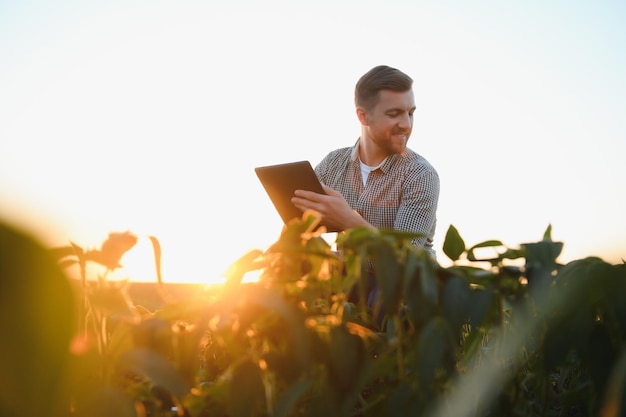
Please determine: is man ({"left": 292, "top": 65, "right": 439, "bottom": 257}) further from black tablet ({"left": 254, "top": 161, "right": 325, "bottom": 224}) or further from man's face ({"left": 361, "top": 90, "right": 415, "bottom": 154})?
black tablet ({"left": 254, "top": 161, "right": 325, "bottom": 224})

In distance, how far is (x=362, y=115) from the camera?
4.91 meters

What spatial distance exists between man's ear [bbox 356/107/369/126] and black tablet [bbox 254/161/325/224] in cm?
155

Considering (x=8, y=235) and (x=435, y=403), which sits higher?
(x=8, y=235)

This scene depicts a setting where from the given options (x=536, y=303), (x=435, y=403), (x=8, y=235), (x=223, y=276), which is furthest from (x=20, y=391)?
(x=536, y=303)

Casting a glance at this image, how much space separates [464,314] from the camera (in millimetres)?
607

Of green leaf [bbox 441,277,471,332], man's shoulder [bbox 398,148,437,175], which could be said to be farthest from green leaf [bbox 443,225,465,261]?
man's shoulder [bbox 398,148,437,175]

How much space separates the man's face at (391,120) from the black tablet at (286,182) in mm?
1305

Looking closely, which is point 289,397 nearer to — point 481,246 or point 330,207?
point 481,246

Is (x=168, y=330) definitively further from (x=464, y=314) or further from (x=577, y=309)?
(x=577, y=309)

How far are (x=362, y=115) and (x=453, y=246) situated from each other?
164 inches

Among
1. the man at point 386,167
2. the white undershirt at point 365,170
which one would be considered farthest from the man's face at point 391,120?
the white undershirt at point 365,170

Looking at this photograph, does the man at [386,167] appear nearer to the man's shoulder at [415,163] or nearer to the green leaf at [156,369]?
the man's shoulder at [415,163]

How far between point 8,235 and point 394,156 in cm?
411

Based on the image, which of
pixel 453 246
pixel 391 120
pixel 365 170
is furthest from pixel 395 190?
pixel 453 246
